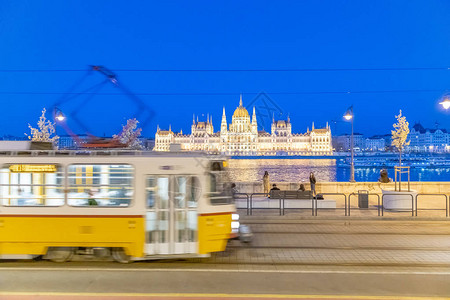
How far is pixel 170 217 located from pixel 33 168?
320 cm

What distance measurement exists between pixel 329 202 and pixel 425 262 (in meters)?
7.45

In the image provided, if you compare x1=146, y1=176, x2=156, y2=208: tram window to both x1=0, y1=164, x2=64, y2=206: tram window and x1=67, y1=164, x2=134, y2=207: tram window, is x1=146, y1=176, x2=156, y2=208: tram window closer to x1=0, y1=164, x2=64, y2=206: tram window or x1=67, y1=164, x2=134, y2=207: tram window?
x1=67, y1=164, x2=134, y2=207: tram window

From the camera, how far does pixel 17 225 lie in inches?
333

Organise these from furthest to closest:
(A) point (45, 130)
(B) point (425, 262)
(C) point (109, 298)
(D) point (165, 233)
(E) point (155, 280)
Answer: (A) point (45, 130) → (B) point (425, 262) → (D) point (165, 233) → (E) point (155, 280) → (C) point (109, 298)

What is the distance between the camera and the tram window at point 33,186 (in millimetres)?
8430

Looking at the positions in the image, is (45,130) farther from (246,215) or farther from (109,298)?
(109,298)

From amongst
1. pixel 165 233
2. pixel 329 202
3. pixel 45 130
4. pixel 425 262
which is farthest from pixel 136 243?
pixel 45 130

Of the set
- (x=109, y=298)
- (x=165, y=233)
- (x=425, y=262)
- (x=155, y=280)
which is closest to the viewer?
(x=109, y=298)

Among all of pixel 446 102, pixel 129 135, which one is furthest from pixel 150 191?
pixel 129 135

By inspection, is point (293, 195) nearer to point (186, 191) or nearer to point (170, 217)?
point (186, 191)

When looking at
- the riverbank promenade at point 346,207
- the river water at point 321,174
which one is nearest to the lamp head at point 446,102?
the riverbank promenade at point 346,207

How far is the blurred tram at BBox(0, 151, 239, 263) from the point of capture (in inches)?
329

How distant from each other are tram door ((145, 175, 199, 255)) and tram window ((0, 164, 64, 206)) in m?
2.00

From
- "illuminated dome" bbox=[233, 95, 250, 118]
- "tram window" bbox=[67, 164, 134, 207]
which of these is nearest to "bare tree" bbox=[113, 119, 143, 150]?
"tram window" bbox=[67, 164, 134, 207]
